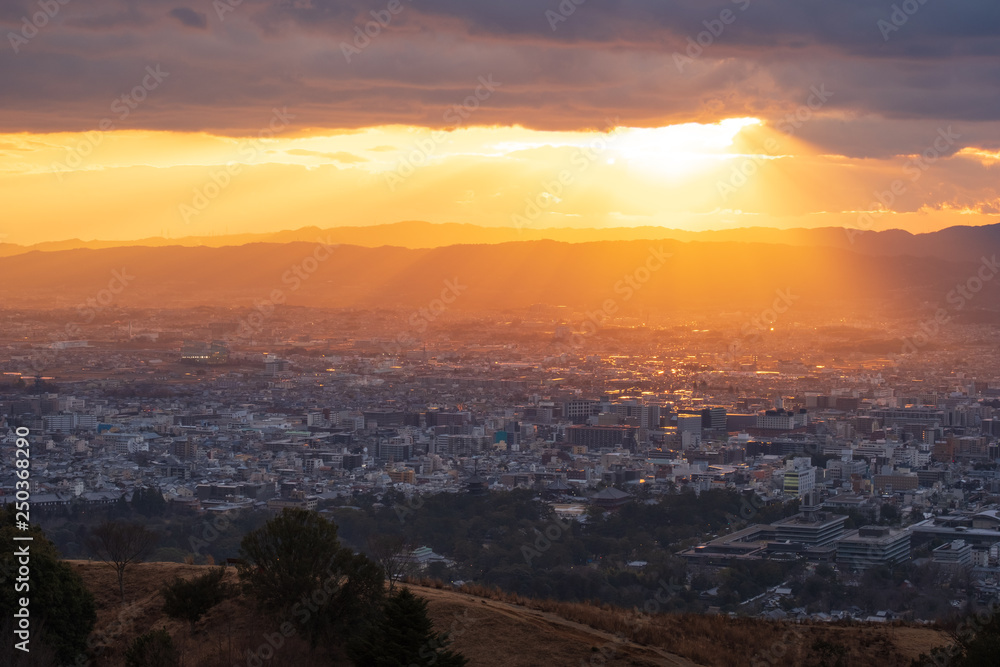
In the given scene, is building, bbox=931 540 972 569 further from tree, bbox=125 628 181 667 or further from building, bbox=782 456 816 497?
tree, bbox=125 628 181 667

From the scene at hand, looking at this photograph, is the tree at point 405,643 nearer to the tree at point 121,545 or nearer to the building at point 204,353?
the tree at point 121,545

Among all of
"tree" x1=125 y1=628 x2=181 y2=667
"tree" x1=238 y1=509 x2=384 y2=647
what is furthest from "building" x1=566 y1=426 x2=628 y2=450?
"tree" x1=125 y1=628 x2=181 y2=667

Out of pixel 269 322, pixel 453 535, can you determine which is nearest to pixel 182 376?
pixel 269 322

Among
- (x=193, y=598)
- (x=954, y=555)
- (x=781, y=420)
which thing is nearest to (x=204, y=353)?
(x=781, y=420)

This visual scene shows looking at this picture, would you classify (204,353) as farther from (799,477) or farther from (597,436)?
(799,477)

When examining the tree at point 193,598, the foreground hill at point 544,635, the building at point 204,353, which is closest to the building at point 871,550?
the foreground hill at point 544,635

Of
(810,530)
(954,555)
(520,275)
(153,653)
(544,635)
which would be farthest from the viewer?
(520,275)
